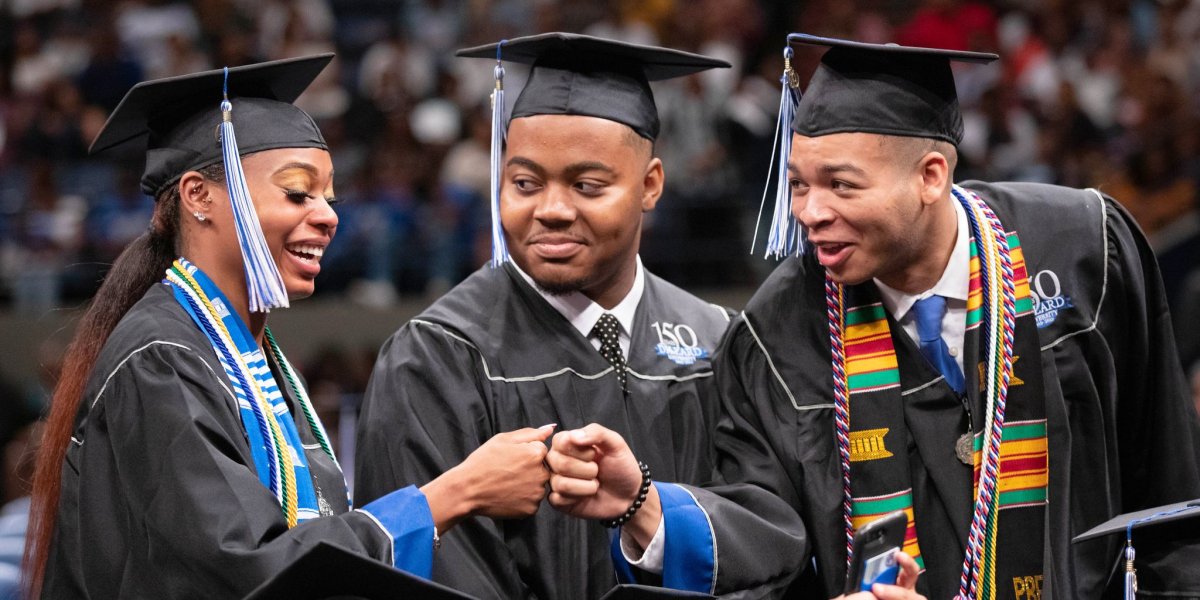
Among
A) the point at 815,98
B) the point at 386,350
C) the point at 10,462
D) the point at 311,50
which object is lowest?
the point at 10,462

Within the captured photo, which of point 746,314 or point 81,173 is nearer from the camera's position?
point 746,314

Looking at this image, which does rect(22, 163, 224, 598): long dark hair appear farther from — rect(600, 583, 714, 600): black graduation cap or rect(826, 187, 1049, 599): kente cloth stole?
rect(826, 187, 1049, 599): kente cloth stole

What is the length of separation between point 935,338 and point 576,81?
100 cm

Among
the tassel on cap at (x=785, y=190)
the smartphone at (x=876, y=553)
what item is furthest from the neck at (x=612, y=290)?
the smartphone at (x=876, y=553)

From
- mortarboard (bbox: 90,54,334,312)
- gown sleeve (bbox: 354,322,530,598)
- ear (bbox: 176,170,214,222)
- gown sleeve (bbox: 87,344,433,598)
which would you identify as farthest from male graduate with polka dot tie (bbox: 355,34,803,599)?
ear (bbox: 176,170,214,222)

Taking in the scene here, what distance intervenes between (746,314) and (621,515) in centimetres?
55

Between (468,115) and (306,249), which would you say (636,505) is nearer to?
(306,249)

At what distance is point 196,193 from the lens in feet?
10.4

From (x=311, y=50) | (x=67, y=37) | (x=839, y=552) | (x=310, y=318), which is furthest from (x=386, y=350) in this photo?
(x=67, y=37)

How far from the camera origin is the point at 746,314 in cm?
326

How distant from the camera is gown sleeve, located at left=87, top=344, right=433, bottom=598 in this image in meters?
2.75

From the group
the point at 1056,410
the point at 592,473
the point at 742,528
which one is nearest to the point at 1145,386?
the point at 1056,410

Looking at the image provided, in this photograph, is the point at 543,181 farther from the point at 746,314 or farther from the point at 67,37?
the point at 67,37

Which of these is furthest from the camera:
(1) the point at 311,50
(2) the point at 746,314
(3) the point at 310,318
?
(1) the point at 311,50
